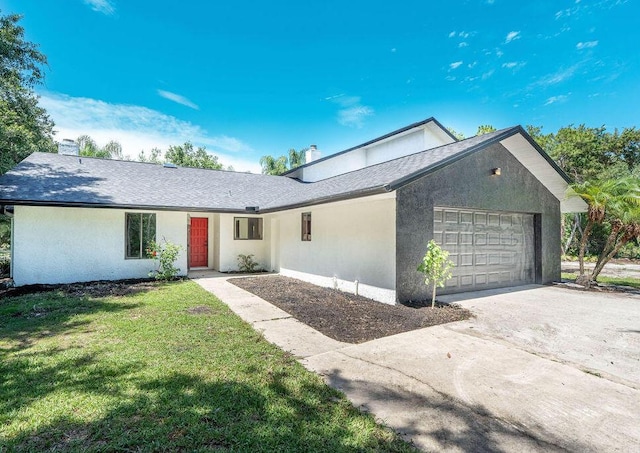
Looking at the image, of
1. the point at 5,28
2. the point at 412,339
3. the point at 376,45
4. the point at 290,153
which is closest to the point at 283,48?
the point at 376,45

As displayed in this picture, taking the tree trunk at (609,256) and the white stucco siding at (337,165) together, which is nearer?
the tree trunk at (609,256)

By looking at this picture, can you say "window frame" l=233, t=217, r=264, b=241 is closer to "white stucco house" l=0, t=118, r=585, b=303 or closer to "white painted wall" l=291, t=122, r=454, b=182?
"white stucco house" l=0, t=118, r=585, b=303

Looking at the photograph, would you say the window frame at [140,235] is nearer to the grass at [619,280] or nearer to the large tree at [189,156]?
the grass at [619,280]

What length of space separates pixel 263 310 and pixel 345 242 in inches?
128

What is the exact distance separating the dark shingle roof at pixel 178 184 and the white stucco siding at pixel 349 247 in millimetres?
637

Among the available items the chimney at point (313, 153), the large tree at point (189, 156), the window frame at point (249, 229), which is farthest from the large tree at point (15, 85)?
the large tree at point (189, 156)

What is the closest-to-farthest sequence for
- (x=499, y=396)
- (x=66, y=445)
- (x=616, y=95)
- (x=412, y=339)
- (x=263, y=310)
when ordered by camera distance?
(x=66, y=445), (x=499, y=396), (x=412, y=339), (x=263, y=310), (x=616, y=95)

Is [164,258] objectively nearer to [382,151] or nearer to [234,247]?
[234,247]

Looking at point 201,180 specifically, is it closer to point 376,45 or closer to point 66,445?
point 376,45

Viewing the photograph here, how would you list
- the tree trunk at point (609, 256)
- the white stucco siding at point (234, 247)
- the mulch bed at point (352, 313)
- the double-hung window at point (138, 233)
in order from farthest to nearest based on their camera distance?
the white stucco siding at point (234, 247)
the double-hung window at point (138, 233)
the tree trunk at point (609, 256)
the mulch bed at point (352, 313)

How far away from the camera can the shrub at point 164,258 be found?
10977mm

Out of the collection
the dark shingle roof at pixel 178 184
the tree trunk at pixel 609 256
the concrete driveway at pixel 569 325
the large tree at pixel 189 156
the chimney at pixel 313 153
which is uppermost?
the large tree at pixel 189 156

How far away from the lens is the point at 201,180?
15.0 metres

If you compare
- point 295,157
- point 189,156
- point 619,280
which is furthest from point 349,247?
point 189,156
